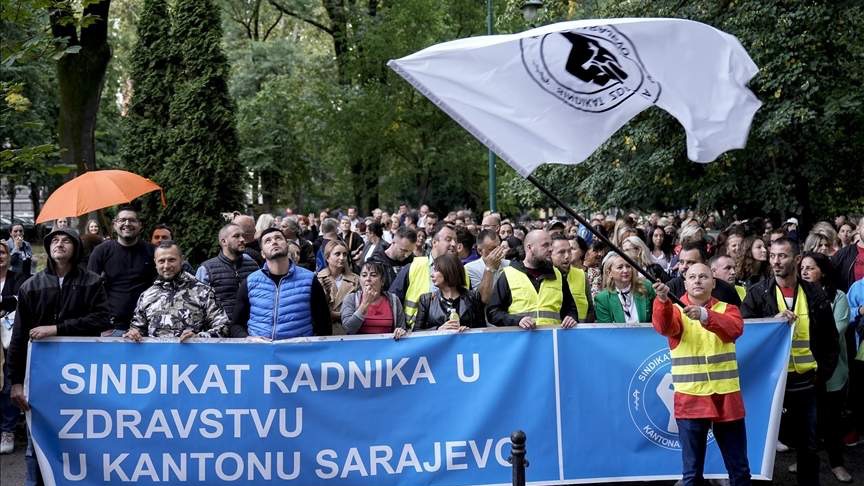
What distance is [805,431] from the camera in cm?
696

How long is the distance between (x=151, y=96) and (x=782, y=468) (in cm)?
1485

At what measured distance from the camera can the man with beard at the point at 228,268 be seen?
344 inches

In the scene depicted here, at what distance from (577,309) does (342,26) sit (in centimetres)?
2578

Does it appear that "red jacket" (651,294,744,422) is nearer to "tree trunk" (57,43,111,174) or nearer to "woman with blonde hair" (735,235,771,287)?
"woman with blonde hair" (735,235,771,287)

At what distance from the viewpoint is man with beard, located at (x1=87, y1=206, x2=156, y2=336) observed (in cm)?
841

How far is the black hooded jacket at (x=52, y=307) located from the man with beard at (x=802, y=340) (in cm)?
485

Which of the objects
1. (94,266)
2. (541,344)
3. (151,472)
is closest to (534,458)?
(541,344)

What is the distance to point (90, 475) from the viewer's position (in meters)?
6.75

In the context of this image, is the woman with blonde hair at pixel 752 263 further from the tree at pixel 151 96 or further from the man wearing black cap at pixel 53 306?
the tree at pixel 151 96

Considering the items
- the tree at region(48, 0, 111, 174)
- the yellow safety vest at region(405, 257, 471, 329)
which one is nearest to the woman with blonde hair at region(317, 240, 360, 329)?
the yellow safety vest at region(405, 257, 471, 329)

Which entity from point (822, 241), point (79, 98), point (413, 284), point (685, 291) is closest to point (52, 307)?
point (413, 284)

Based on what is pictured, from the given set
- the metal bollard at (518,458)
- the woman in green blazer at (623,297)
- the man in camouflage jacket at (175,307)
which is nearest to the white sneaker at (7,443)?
the man in camouflage jacket at (175,307)

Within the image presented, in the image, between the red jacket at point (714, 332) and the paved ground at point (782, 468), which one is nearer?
the red jacket at point (714, 332)

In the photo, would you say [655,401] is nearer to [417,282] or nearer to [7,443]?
[417,282]
